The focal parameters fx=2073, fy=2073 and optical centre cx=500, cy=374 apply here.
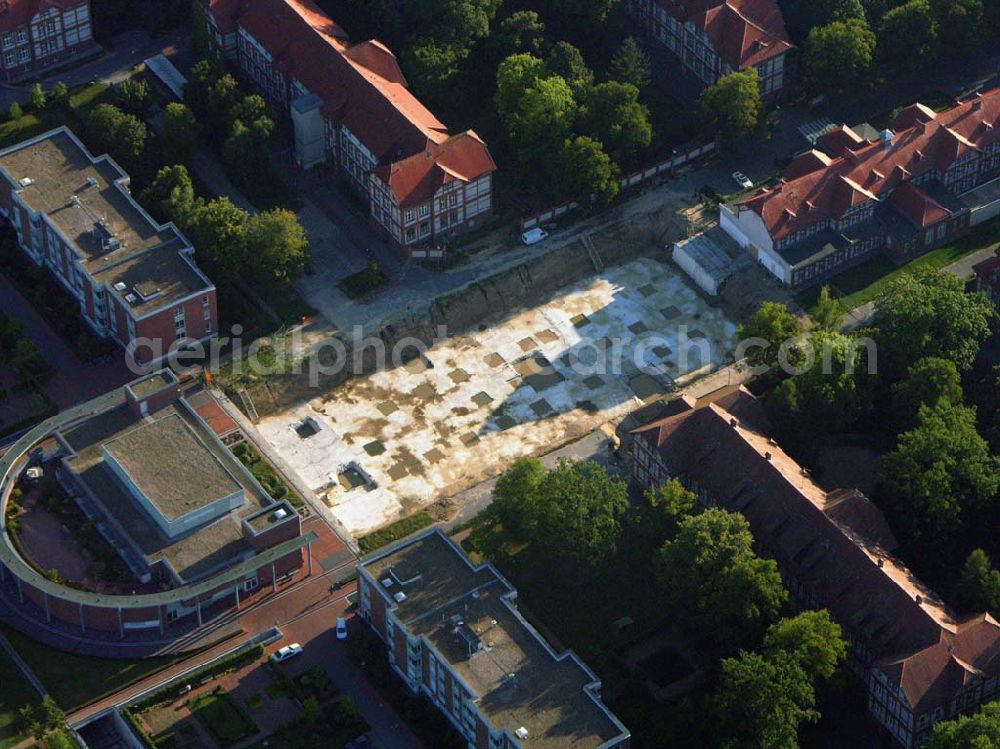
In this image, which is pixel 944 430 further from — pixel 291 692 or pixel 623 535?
pixel 291 692

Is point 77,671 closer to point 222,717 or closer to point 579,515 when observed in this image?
point 222,717

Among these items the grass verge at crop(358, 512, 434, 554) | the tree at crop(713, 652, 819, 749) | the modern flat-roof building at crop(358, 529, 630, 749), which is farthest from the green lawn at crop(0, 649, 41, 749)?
the tree at crop(713, 652, 819, 749)

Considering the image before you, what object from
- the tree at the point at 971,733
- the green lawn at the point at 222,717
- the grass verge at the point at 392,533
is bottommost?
the green lawn at the point at 222,717

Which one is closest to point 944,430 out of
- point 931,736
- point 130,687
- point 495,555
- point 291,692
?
point 931,736

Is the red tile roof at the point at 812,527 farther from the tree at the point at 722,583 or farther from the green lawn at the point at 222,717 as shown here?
the green lawn at the point at 222,717

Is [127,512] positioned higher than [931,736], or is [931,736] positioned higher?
[127,512]

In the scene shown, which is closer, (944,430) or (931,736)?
(931,736)

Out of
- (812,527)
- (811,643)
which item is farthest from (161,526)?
(811,643)

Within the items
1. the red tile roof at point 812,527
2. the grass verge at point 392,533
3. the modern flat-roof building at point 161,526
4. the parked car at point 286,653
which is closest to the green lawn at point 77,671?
the modern flat-roof building at point 161,526
